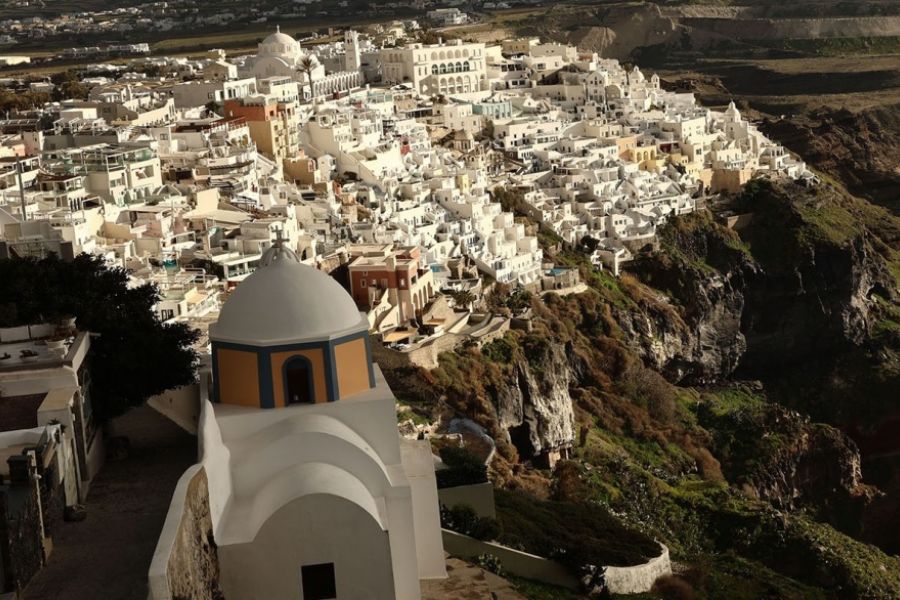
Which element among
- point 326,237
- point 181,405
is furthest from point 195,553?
point 326,237

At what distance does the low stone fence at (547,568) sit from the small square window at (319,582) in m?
5.08

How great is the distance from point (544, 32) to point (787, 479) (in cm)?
6353

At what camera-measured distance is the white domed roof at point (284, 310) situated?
14.9 metres

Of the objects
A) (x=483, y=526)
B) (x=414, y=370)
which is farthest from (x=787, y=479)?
(x=483, y=526)

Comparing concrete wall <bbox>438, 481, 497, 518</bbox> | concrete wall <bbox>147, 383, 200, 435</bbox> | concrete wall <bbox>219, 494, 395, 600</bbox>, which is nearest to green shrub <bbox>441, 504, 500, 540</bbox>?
concrete wall <bbox>438, 481, 497, 518</bbox>

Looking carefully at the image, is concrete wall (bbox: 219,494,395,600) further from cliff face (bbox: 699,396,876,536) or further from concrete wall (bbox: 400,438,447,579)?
cliff face (bbox: 699,396,876,536)

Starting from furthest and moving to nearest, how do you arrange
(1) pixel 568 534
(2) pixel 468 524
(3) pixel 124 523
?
1. (1) pixel 568 534
2. (2) pixel 468 524
3. (3) pixel 124 523

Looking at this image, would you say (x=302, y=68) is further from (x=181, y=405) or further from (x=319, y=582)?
(x=319, y=582)

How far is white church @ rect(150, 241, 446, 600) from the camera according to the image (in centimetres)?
1411

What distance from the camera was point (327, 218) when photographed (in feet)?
133

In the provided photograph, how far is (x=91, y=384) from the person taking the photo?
1525 centimetres

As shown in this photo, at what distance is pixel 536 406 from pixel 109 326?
21593 mm

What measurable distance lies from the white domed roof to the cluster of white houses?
0.07ft

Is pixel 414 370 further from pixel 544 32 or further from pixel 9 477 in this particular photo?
pixel 544 32
